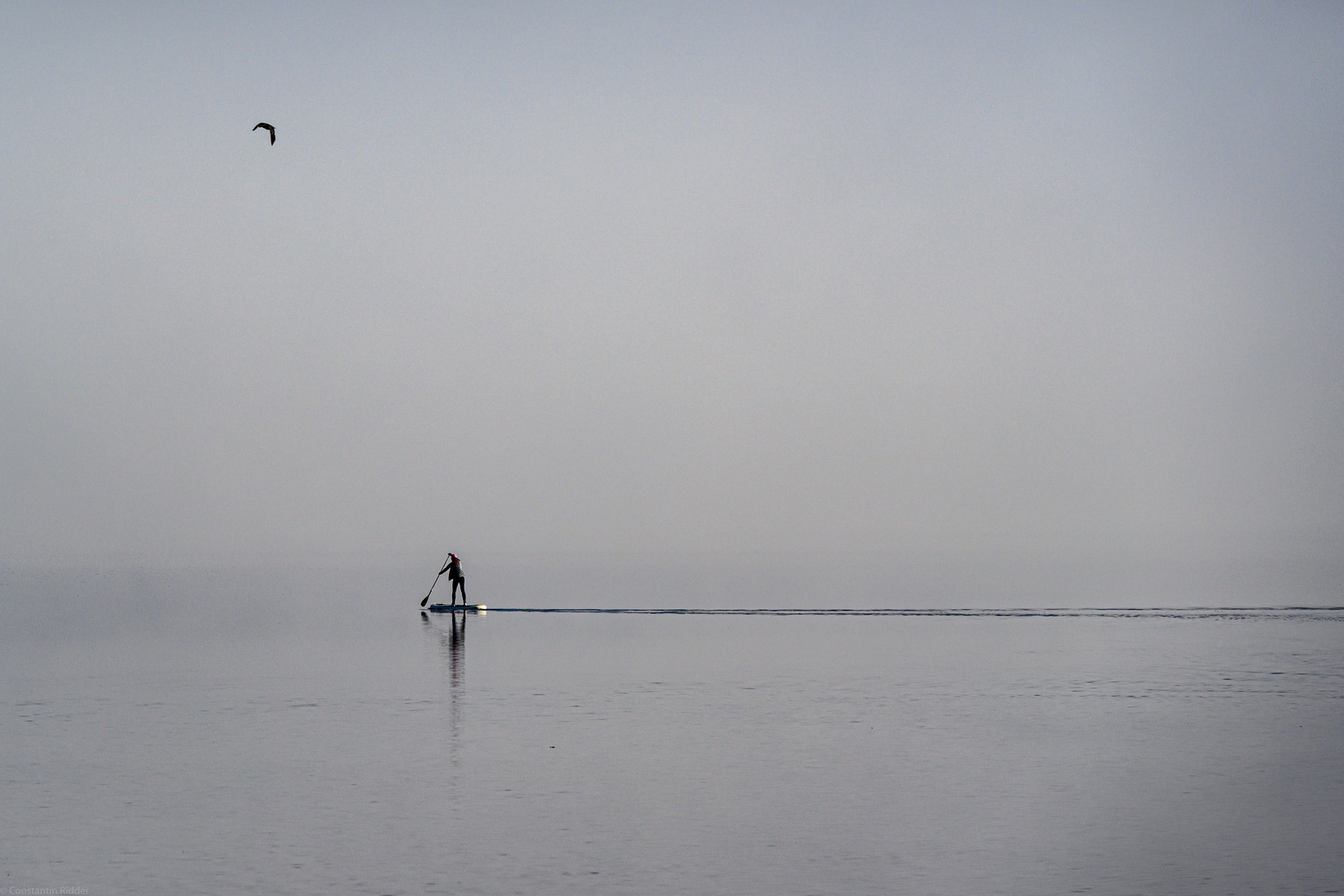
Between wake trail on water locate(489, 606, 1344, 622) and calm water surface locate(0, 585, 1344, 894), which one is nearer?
calm water surface locate(0, 585, 1344, 894)

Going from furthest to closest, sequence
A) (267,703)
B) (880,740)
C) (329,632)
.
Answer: (329,632), (267,703), (880,740)

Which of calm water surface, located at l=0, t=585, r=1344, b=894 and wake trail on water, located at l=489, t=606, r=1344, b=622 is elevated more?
wake trail on water, located at l=489, t=606, r=1344, b=622

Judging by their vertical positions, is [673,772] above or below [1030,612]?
below

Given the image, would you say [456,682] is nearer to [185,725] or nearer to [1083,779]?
[185,725]

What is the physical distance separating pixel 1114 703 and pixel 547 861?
1265 cm

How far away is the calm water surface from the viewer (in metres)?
11.7

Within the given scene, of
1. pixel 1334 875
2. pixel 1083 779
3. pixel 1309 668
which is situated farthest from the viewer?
pixel 1309 668

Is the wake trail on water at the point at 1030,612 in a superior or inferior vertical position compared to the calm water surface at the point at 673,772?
superior

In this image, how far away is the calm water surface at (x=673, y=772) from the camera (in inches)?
462

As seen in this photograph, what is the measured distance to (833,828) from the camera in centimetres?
1309

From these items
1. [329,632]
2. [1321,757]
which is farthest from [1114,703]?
[329,632]

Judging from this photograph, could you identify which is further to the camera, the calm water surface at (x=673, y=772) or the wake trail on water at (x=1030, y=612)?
the wake trail on water at (x=1030, y=612)

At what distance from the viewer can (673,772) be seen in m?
15.7

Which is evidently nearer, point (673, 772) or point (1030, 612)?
point (673, 772)
